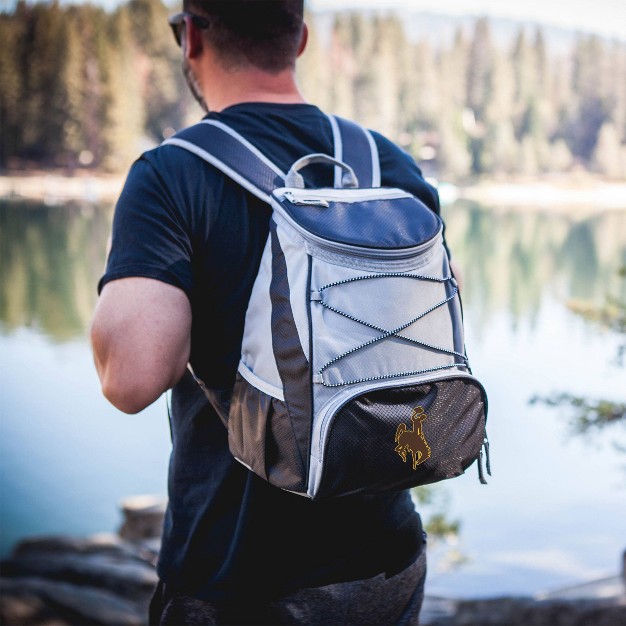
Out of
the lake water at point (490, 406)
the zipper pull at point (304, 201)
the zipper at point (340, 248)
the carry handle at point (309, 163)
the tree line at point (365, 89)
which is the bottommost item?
the lake water at point (490, 406)

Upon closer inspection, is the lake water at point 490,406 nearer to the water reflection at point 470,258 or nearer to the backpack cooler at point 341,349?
the water reflection at point 470,258

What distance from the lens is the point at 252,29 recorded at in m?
1.00

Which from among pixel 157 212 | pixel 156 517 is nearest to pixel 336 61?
pixel 156 517

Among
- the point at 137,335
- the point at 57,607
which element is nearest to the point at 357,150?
the point at 137,335

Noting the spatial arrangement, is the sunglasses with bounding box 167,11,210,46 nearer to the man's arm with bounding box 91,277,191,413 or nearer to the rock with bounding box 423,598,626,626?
the man's arm with bounding box 91,277,191,413

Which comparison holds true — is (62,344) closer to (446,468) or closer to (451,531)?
(451,531)

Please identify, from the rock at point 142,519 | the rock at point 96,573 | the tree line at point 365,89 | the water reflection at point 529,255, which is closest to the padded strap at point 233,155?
the rock at point 96,573

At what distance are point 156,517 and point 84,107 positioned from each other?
9.79m

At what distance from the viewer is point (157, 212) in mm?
878

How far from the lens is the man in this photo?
871 mm

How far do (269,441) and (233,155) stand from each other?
12.4 inches

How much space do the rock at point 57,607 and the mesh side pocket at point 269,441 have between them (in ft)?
6.18

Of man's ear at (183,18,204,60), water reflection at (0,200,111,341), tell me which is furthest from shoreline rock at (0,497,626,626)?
water reflection at (0,200,111,341)

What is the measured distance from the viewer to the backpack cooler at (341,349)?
87 cm
